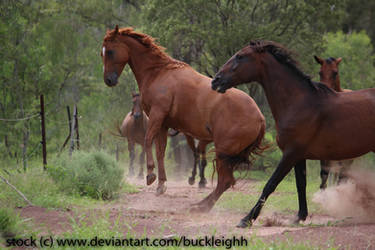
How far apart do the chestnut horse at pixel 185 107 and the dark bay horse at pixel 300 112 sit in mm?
1051

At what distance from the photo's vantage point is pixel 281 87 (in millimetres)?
6863

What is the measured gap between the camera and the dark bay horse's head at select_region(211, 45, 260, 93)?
6.96 m

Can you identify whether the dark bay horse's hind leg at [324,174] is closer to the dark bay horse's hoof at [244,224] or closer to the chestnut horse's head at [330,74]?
the chestnut horse's head at [330,74]

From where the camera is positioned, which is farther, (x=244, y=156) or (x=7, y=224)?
(x=244, y=156)

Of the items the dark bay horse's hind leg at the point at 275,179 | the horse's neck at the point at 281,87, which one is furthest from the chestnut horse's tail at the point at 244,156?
the dark bay horse's hind leg at the point at 275,179

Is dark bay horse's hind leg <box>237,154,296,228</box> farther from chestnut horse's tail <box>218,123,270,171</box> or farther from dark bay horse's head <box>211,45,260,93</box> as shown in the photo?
chestnut horse's tail <box>218,123,270,171</box>

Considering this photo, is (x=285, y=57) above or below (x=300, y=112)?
above

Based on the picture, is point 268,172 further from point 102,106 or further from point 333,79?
point 102,106

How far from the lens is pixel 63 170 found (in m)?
9.70

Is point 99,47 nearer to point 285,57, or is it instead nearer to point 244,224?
point 285,57

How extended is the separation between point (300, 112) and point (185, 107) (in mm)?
2253

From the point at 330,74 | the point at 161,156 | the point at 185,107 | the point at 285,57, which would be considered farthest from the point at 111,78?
the point at 330,74

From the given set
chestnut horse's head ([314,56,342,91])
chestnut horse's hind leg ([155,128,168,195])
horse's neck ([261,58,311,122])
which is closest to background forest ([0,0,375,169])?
chestnut horse's head ([314,56,342,91])

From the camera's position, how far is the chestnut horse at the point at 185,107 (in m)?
7.91
